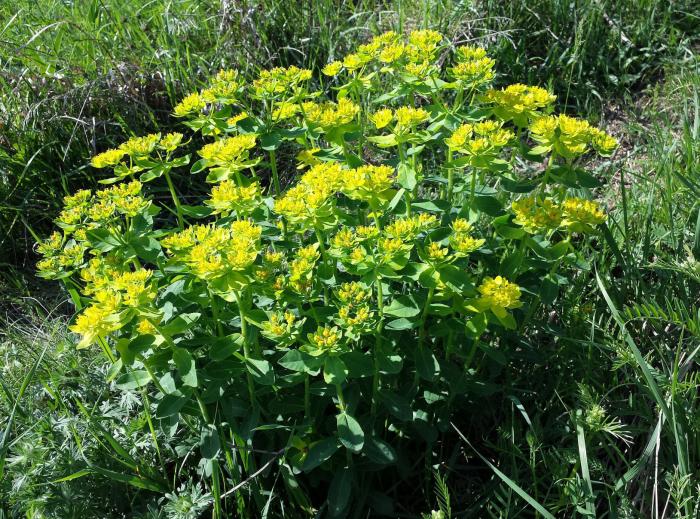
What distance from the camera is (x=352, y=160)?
87.6 inches

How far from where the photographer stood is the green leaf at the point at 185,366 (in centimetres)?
187

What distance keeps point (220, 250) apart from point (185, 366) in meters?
0.35

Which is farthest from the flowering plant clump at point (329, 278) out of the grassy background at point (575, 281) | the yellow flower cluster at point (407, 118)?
the grassy background at point (575, 281)

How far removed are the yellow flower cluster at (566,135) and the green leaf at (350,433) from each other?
928 mm

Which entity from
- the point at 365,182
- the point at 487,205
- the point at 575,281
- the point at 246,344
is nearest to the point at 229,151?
the point at 365,182

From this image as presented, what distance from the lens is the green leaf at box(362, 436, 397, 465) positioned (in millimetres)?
2014

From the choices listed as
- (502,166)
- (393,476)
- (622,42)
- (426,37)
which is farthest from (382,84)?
(393,476)

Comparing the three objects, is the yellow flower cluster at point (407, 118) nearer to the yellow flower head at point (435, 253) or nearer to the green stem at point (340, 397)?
the yellow flower head at point (435, 253)

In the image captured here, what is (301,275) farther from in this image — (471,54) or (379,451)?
(471,54)

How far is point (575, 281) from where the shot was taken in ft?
8.69

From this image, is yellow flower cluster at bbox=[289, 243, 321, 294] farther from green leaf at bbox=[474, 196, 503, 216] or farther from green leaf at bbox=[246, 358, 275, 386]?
green leaf at bbox=[474, 196, 503, 216]

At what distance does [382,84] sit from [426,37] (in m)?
1.61

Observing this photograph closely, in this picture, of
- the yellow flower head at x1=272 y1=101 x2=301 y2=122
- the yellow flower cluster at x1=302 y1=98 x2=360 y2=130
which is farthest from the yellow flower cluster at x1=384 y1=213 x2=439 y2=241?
the yellow flower head at x1=272 y1=101 x2=301 y2=122

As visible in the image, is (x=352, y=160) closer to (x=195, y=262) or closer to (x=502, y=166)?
(x=502, y=166)
